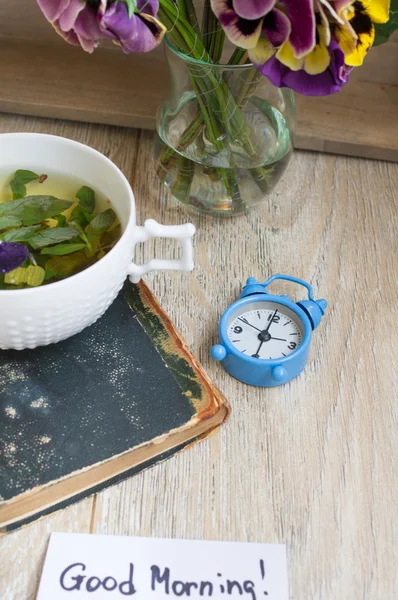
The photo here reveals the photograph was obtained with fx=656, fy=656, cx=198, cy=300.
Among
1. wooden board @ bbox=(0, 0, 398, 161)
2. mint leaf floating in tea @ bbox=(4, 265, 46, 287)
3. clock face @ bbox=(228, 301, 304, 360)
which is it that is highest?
mint leaf floating in tea @ bbox=(4, 265, 46, 287)

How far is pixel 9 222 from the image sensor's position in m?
0.51

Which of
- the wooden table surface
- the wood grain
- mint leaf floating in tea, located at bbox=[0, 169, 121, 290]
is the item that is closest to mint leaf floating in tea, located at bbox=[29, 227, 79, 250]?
mint leaf floating in tea, located at bbox=[0, 169, 121, 290]

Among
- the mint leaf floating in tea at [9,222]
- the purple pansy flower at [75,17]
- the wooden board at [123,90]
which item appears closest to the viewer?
the purple pansy flower at [75,17]

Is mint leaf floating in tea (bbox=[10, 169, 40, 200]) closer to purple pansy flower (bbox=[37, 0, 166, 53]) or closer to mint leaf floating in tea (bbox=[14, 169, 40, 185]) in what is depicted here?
mint leaf floating in tea (bbox=[14, 169, 40, 185])

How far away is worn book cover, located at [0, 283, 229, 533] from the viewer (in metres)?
0.45

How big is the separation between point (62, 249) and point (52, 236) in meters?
0.01

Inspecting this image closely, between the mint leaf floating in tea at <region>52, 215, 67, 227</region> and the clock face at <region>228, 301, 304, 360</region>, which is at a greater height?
the mint leaf floating in tea at <region>52, 215, 67, 227</region>

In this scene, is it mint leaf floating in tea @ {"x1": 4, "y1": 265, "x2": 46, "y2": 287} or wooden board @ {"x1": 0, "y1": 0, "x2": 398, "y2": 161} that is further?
wooden board @ {"x1": 0, "y1": 0, "x2": 398, "y2": 161}

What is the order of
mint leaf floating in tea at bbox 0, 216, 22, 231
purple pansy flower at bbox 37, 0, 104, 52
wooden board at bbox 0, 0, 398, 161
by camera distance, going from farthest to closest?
wooden board at bbox 0, 0, 398, 161
mint leaf floating in tea at bbox 0, 216, 22, 231
purple pansy flower at bbox 37, 0, 104, 52

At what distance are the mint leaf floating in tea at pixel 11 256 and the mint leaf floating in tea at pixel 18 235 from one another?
0.02 meters

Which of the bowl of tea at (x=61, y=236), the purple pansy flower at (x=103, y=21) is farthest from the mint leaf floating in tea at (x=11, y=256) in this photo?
the purple pansy flower at (x=103, y=21)

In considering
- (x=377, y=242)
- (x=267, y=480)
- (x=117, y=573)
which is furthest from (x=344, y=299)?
(x=117, y=573)

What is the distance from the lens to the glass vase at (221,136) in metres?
0.54

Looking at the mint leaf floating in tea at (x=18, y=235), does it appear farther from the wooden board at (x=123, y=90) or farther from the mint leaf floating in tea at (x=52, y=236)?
the wooden board at (x=123, y=90)
